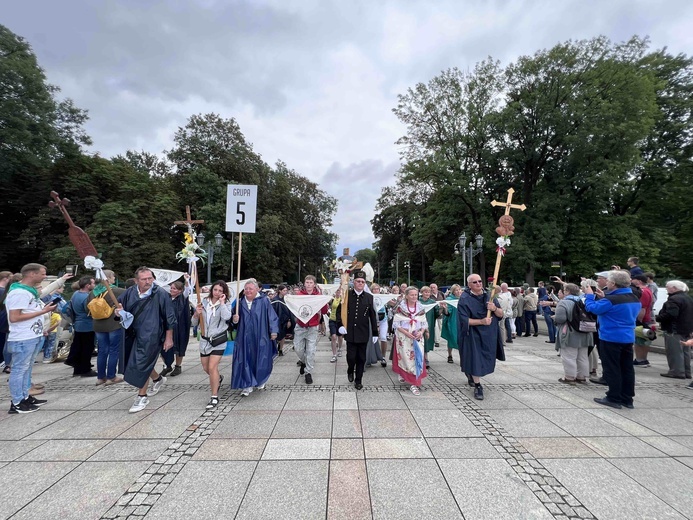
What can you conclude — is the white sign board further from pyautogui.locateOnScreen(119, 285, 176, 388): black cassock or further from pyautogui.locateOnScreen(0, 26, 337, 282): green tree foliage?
pyautogui.locateOnScreen(0, 26, 337, 282): green tree foliage

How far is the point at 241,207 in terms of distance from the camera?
268 inches

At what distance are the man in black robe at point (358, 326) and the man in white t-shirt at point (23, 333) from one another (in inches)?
170

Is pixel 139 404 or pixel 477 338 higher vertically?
pixel 477 338

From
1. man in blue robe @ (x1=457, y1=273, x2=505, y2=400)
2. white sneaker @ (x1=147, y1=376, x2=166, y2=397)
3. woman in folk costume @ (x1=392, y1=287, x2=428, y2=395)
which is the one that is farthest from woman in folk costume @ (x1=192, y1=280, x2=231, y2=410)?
man in blue robe @ (x1=457, y1=273, x2=505, y2=400)

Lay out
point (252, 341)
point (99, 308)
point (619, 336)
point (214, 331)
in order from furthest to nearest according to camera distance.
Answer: point (99, 308) → point (252, 341) → point (214, 331) → point (619, 336)

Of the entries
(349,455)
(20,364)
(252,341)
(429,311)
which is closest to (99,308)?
(20,364)

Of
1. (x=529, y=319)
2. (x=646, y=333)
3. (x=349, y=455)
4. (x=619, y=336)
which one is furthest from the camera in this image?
(x=529, y=319)

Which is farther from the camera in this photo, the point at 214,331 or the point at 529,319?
the point at 529,319

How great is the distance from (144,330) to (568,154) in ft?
84.7

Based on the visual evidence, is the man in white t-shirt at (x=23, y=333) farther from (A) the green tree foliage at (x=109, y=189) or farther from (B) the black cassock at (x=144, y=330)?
(A) the green tree foliage at (x=109, y=189)

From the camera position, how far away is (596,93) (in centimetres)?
2108

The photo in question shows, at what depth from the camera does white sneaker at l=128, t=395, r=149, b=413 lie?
456 centimetres

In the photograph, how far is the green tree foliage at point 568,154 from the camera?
812 inches

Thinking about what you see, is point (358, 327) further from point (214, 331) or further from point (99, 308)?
point (99, 308)
